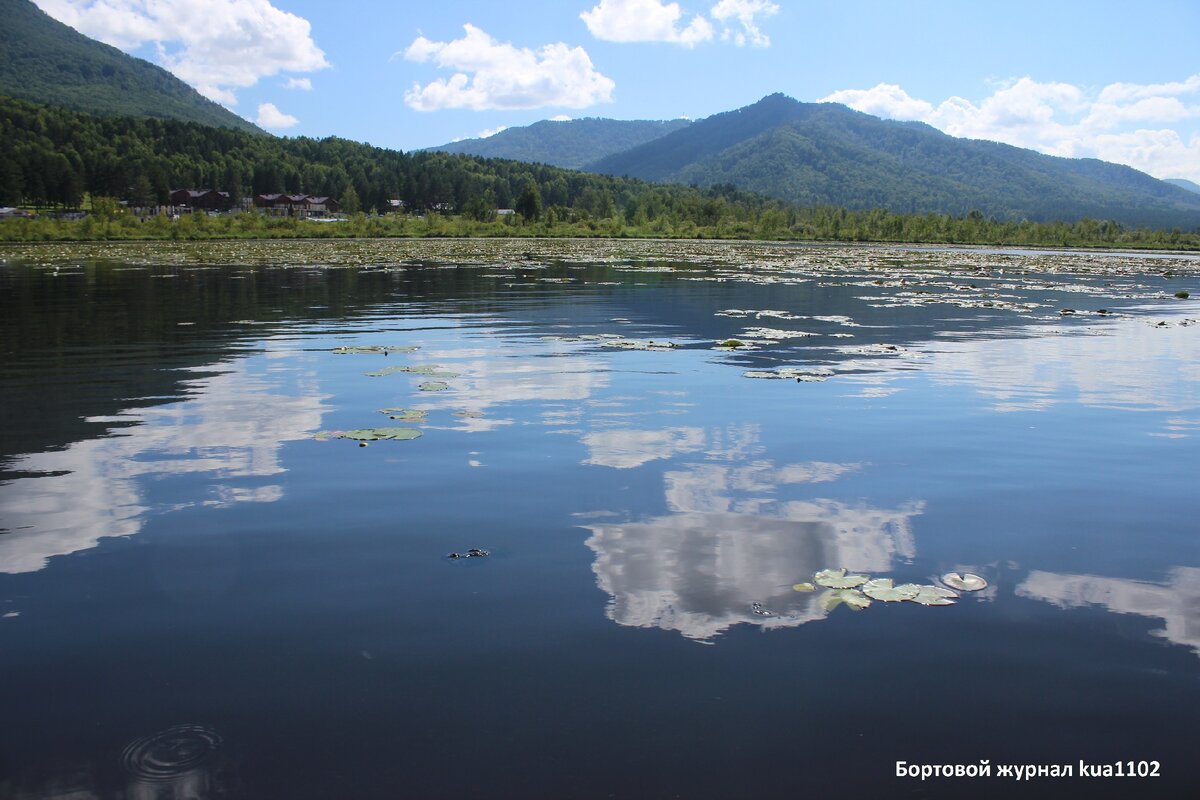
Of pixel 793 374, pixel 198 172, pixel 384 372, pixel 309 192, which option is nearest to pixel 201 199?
pixel 198 172

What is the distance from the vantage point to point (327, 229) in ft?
333

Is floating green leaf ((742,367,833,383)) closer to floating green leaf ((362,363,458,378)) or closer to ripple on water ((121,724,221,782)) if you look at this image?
floating green leaf ((362,363,458,378))

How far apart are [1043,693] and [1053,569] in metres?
2.00

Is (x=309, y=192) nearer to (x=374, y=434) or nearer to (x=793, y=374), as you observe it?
(x=793, y=374)

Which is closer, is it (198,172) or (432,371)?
(432,371)

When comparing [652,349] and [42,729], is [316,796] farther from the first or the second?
[652,349]

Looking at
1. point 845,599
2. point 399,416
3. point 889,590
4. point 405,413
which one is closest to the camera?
point 845,599

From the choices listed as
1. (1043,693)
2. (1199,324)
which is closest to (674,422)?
(1043,693)

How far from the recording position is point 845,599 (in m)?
5.83

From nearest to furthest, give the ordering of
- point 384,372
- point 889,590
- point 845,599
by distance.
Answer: point 845,599 < point 889,590 < point 384,372

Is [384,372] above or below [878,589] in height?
above

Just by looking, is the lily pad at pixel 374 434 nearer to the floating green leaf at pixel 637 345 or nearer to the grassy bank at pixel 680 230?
the floating green leaf at pixel 637 345

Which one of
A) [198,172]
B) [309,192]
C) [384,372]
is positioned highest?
[198,172]

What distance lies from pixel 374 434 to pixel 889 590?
21.1 ft
